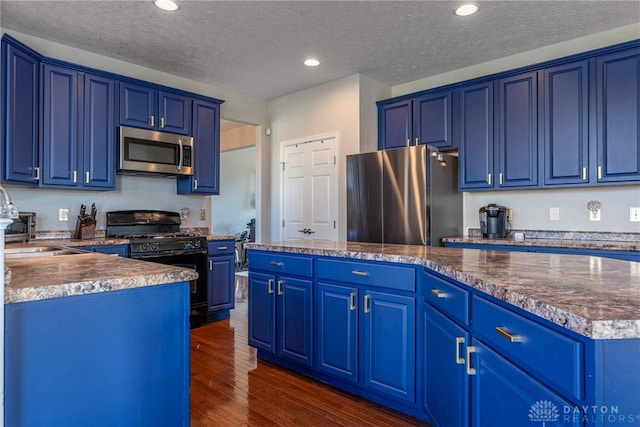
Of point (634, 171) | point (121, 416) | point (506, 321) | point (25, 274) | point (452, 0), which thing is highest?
point (452, 0)

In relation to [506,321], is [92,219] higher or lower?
higher

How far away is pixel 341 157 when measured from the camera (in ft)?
14.3

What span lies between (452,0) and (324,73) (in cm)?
173

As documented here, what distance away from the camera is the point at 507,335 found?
110 cm

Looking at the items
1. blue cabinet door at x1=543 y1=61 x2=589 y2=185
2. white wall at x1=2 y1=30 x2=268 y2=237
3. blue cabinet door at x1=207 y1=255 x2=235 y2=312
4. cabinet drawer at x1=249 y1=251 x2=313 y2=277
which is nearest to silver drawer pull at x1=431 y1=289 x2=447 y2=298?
cabinet drawer at x1=249 y1=251 x2=313 y2=277

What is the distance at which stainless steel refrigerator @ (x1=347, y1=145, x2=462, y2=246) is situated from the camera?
3529 mm

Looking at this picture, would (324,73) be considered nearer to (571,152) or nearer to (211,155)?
(211,155)

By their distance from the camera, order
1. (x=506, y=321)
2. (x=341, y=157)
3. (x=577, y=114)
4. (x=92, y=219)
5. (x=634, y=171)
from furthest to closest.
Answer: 1. (x=341, y=157)
2. (x=92, y=219)
3. (x=577, y=114)
4. (x=634, y=171)
5. (x=506, y=321)

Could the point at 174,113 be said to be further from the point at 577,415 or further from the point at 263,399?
the point at 577,415

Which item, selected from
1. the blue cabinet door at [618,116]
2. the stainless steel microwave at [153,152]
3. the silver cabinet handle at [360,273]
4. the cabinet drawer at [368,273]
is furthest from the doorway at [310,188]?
the blue cabinet door at [618,116]

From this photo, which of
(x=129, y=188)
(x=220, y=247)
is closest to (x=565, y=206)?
(x=220, y=247)

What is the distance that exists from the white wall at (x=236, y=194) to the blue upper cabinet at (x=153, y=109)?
15.2ft

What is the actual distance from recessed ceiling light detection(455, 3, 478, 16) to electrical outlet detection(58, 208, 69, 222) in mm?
3686

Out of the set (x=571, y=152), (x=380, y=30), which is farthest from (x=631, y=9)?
(x=380, y=30)
